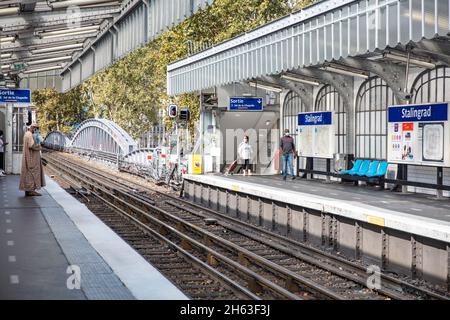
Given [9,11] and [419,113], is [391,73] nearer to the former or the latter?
[419,113]

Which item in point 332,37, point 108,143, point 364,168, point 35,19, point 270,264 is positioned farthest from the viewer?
point 108,143

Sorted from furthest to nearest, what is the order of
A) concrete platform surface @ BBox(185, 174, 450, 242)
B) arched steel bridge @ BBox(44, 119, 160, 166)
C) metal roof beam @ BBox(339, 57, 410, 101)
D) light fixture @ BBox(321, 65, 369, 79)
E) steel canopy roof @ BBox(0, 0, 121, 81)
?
arched steel bridge @ BBox(44, 119, 160, 166), steel canopy roof @ BBox(0, 0, 121, 81), light fixture @ BBox(321, 65, 369, 79), metal roof beam @ BBox(339, 57, 410, 101), concrete platform surface @ BBox(185, 174, 450, 242)

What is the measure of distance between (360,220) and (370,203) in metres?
2.33

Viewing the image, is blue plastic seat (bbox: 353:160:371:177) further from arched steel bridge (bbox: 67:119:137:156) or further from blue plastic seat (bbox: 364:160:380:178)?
arched steel bridge (bbox: 67:119:137:156)

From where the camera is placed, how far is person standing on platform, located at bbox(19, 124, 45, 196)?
17859 millimetres

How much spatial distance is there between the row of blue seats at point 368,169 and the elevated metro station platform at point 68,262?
7.49 m

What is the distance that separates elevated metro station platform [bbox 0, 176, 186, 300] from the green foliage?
23273mm

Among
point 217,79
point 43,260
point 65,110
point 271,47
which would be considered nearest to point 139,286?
point 43,260

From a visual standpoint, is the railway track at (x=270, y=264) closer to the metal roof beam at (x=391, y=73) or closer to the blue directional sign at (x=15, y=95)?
the metal roof beam at (x=391, y=73)

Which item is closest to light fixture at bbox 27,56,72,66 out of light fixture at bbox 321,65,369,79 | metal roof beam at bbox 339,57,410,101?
light fixture at bbox 321,65,369,79

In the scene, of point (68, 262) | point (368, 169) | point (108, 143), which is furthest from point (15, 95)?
point (108, 143)

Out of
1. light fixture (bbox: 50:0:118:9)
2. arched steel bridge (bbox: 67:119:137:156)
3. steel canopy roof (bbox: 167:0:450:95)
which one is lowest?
arched steel bridge (bbox: 67:119:137:156)

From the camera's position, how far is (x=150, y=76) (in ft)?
184

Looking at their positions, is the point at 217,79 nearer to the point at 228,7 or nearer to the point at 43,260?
the point at 228,7
